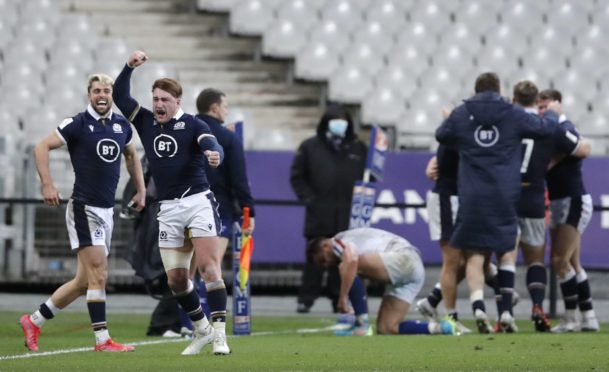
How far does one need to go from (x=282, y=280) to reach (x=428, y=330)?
509 centimetres

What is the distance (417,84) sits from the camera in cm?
2109

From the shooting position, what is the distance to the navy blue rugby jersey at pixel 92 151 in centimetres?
1039

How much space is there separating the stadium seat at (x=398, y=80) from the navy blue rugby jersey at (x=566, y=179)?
7.53m

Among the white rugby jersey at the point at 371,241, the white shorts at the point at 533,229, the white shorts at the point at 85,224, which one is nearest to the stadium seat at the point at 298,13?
the white shorts at the point at 533,229

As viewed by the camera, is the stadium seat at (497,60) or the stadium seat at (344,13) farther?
the stadium seat at (344,13)

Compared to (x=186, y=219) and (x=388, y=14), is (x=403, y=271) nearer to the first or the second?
(x=186, y=219)

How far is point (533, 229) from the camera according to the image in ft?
43.3

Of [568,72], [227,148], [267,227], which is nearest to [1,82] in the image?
[267,227]

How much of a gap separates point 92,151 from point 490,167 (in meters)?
3.69

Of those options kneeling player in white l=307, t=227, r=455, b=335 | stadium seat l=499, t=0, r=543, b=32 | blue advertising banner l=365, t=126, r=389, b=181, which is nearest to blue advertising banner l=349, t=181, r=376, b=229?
blue advertising banner l=365, t=126, r=389, b=181

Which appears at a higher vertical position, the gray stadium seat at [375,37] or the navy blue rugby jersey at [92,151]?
the gray stadium seat at [375,37]

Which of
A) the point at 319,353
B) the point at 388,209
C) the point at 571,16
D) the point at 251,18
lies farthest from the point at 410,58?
the point at 319,353

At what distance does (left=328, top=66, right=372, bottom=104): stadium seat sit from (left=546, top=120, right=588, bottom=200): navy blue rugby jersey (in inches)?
296

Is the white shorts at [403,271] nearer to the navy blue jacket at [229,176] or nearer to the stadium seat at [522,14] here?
the navy blue jacket at [229,176]
